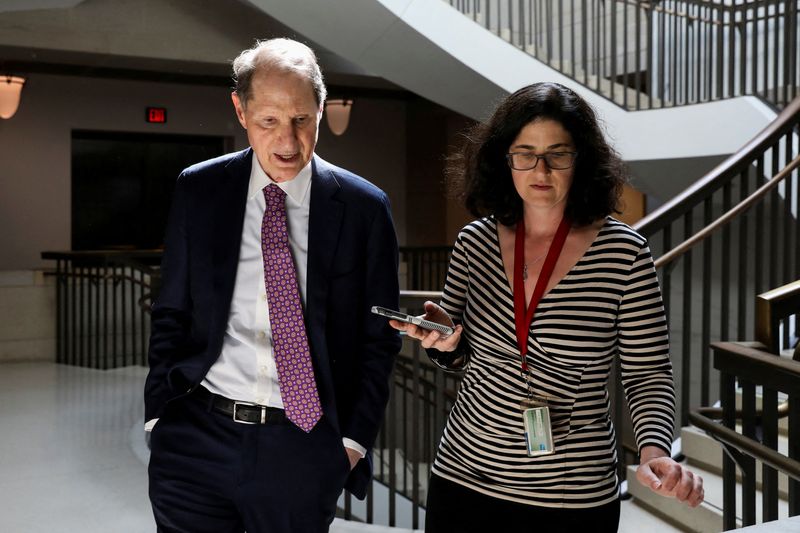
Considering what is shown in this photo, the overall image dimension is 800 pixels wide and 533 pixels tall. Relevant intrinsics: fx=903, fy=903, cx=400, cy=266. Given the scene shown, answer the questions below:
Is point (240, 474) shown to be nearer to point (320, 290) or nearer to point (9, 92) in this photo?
point (320, 290)

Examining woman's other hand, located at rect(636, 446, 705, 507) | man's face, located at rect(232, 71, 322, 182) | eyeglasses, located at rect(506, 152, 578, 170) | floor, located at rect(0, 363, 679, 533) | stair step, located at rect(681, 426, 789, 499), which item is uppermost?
man's face, located at rect(232, 71, 322, 182)

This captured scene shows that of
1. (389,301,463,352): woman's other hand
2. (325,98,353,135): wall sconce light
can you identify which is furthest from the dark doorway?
(389,301,463,352): woman's other hand

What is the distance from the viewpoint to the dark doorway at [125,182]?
12.0m

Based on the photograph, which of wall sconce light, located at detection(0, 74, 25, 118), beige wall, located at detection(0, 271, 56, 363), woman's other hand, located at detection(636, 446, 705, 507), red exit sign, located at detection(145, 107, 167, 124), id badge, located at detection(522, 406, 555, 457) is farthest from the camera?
red exit sign, located at detection(145, 107, 167, 124)

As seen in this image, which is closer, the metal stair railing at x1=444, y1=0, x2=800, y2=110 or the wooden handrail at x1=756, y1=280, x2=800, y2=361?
the wooden handrail at x1=756, y1=280, x2=800, y2=361

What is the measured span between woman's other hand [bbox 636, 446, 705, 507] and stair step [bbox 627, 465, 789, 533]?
194 cm

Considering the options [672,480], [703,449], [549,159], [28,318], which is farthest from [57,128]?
[672,480]

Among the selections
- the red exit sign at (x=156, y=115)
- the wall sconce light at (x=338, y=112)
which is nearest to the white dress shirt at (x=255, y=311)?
the wall sconce light at (x=338, y=112)

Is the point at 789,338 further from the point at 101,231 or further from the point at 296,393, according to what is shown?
the point at 101,231

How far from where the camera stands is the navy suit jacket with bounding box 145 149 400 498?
179cm

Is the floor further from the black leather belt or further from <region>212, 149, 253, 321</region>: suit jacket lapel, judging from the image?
<region>212, 149, 253, 321</region>: suit jacket lapel

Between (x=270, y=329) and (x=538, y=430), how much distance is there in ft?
1.81

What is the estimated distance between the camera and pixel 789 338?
4512mm

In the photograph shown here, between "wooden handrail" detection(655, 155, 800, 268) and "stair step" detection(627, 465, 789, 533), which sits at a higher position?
"wooden handrail" detection(655, 155, 800, 268)
